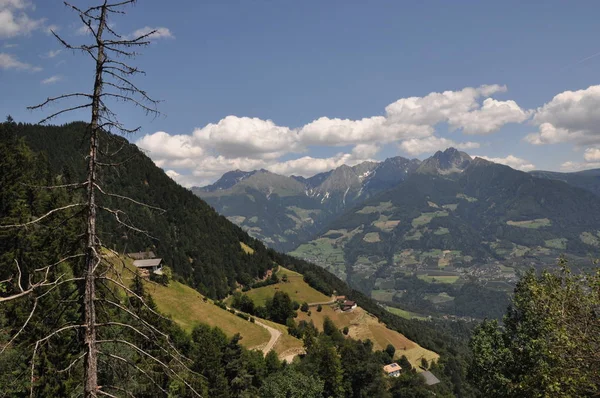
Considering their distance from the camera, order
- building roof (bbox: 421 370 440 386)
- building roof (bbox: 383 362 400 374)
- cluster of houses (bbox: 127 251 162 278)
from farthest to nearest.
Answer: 1. building roof (bbox: 421 370 440 386)
2. building roof (bbox: 383 362 400 374)
3. cluster of houses (bbox: 127 251 162 278)

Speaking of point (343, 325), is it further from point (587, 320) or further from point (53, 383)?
point (587, 320)

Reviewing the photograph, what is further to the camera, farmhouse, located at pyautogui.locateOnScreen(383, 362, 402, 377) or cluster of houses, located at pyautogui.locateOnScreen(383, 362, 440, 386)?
cluster of houses, located at pyautogui.locateOnScreen(383, 362, 440, 386)

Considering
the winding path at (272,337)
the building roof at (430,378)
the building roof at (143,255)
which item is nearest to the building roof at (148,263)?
the building roof at (143,255)

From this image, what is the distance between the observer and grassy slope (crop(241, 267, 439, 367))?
430 feet

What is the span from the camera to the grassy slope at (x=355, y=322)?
5157 inches

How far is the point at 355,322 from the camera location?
13925 cm

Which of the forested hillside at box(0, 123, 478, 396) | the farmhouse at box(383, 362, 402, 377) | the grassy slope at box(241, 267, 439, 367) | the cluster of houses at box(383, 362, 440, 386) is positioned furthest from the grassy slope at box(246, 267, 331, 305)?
the cluster of houses at box(383, 362, 440, 386)

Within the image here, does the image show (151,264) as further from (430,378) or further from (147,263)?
(430,378)

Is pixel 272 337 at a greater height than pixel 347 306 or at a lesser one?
greater

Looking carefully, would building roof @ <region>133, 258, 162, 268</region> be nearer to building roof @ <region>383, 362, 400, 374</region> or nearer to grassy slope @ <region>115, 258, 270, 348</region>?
grassy slope @ <region>115, 258, 270, 348</region>

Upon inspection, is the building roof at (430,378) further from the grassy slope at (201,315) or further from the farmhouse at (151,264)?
the farmhouse at (151,264)

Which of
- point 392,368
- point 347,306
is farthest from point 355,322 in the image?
point 392,368

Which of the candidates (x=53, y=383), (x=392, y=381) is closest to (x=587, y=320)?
(x=53, y=383)

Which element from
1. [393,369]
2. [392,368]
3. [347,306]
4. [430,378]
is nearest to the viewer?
[393,369]
